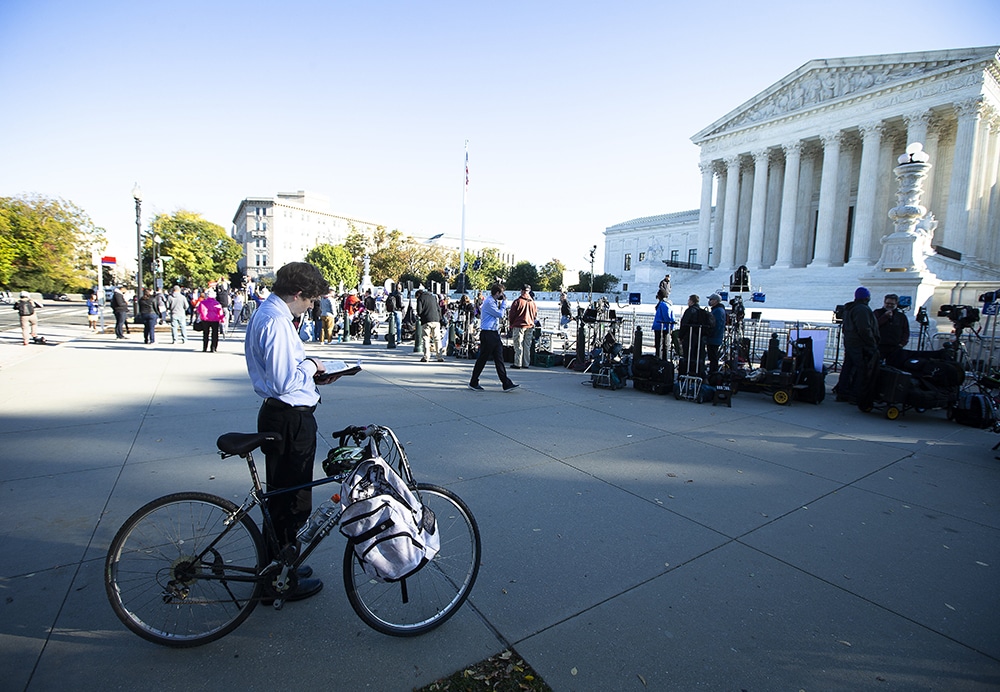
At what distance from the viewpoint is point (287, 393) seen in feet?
9.09

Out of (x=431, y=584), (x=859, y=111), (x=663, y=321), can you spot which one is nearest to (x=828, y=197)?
(x=859, y=111)

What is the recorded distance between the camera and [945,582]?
3289 millimetres

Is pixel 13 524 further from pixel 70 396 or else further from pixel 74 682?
pixel 70 396

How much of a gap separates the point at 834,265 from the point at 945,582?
44.2m

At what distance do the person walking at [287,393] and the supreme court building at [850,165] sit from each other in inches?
1340

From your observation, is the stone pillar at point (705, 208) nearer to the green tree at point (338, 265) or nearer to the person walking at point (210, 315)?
the green tree at point (338, 265)

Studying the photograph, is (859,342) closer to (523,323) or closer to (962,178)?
(523,323)

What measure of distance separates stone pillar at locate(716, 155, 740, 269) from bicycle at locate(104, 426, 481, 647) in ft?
164

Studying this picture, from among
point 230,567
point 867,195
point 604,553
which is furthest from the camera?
point 867,195

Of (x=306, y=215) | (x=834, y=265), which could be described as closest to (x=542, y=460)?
(x=834, y=265)

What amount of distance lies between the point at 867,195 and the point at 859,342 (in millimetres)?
38055

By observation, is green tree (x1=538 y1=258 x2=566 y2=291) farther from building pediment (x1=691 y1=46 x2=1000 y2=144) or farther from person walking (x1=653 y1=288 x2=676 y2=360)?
person walking (x1=653 y1=288 x2=676 y2=360)

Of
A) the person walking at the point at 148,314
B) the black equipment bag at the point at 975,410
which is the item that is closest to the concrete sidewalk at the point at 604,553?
the black equipment bag at the point at 975,410

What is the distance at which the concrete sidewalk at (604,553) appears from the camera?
8.16ft
